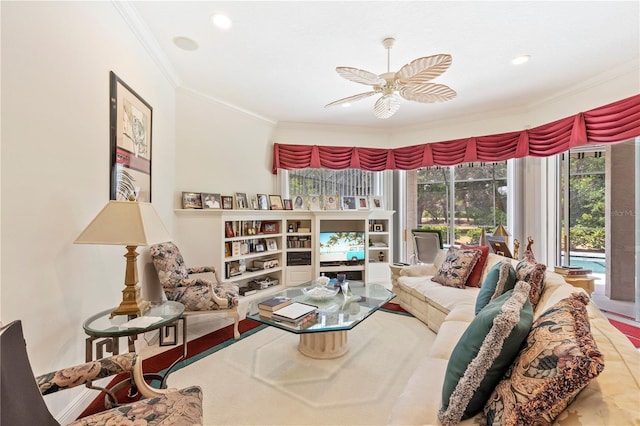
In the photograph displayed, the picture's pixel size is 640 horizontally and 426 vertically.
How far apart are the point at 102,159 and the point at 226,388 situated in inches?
73.5

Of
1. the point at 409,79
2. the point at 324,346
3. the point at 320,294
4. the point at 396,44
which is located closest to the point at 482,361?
the point at 324,346

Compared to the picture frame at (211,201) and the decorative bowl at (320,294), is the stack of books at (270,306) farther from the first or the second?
the picture frame at (211,201)

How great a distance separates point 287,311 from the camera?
2.26 metres

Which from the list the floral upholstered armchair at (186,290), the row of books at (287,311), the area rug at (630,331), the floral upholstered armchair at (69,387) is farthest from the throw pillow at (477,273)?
the floral upholstered armchair at (69,387)

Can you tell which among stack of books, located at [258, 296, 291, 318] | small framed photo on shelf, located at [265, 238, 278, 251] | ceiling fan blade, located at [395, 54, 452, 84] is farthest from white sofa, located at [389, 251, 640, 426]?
small framed photo on shelf, located at [265, 238, 278, 251]

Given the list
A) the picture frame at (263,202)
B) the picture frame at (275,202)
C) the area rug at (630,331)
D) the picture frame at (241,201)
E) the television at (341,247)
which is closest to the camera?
the area rug at (630,331)

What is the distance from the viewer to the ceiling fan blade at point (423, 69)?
6.21 feet

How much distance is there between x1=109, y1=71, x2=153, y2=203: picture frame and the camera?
2.11 meters

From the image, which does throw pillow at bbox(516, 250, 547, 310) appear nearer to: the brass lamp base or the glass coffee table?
the glass coffee table

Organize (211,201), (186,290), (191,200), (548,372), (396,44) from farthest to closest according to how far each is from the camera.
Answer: (211,201) → (191,200) → (186,290) → (396,44) → (548,372)

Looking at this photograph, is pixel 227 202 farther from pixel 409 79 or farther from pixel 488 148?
pixel 488 148

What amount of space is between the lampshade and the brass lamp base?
0.78 feet

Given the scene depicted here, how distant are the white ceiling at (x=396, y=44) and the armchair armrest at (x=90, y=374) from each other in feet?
7.80

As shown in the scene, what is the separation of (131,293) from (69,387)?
0.79m
